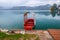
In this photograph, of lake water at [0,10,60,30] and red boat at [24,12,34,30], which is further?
lake water at [0,10,60,30]

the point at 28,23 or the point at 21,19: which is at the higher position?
the point at 21,19

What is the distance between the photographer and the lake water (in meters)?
5.29

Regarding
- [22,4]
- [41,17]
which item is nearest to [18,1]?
[22,4]

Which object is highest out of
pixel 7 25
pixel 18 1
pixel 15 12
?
pixel 18 1

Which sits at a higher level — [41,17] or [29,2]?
[29,2]

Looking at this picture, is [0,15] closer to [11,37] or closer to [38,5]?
[38,5]

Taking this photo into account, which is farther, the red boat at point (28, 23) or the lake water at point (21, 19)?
the lake water at point (21, 19)

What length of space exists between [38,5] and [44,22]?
1.82 feet

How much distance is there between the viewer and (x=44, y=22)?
5.28m

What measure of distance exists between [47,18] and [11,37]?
339 centimetres

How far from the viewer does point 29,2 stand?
17.5 feet

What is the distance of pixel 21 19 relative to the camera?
17.5 feet

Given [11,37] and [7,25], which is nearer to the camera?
[11,37]

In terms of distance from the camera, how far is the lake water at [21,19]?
5.29 metres
